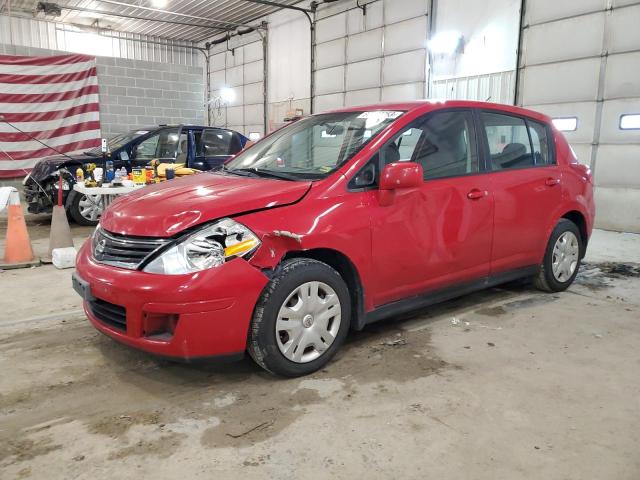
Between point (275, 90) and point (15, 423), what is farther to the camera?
point (275, 90)

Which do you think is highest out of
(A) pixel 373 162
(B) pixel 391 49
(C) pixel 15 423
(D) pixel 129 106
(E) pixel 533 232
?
(B) pixel 391 49

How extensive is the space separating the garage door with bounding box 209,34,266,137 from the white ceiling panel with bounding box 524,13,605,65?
26.2 ft

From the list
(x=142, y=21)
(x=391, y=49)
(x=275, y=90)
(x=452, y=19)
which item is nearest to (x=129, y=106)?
(x=142, y=21)

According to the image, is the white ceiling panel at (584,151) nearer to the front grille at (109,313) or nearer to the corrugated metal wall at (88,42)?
the front grille at (109,313)

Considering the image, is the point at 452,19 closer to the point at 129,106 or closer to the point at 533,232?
the point at 533,232

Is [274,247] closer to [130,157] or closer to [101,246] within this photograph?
[101,246]

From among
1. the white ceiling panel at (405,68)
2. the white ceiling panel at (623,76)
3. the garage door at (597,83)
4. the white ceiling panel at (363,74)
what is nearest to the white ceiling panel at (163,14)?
the white ceiling panel at (363,74)

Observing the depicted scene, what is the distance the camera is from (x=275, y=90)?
1409 cm

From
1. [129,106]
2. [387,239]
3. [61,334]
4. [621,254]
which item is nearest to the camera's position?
[387,239]

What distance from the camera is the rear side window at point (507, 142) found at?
3449mm

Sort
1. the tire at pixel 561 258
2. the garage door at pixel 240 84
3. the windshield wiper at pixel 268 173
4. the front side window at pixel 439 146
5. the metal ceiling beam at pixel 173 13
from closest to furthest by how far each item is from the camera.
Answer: the windshield wiper at pixel 268 173, the front side window at pixel 439 146, the tire at pixel 561 258, the metal ceiling beam at pixel 173 13, the garage door at pixel 240 84

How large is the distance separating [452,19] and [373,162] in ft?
26.6

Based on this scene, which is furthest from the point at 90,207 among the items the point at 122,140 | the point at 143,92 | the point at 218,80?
the point at 218,80

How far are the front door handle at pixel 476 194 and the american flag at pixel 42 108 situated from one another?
11.4 m
